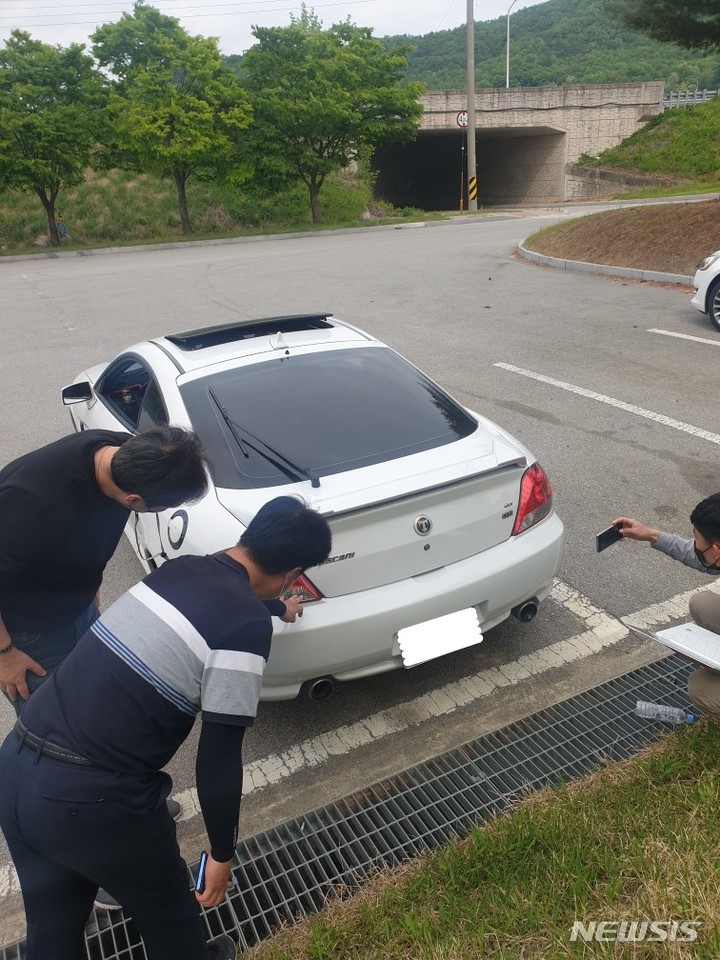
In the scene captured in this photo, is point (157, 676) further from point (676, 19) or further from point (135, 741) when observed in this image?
point (676, 19)

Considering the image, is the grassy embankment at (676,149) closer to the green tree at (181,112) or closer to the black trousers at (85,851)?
the green tree at (181,112)

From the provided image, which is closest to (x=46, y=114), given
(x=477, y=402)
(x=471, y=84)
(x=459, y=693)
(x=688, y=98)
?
(x=471, y=84)

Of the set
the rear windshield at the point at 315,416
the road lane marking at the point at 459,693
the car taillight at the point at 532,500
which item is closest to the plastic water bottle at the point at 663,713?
the road lane marking at the point at 459,693

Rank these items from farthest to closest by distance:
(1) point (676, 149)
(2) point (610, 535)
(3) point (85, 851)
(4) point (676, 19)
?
(1) point (676, 149) < (4) point (676, 19) < (2) point (610, 535) < (3) point (85, 851)

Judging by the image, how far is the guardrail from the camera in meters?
35.8

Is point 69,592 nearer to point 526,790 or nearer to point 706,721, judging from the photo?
point 526,790

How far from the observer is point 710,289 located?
8.99 metres

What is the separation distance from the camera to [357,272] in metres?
15.4

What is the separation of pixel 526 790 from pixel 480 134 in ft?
139

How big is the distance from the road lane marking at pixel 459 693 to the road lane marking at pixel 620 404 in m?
2.36

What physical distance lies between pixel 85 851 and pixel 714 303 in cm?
949

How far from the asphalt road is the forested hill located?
48.3 metres

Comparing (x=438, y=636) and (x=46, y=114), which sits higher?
(x=46, y=114)

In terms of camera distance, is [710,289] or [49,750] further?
[710,289]
